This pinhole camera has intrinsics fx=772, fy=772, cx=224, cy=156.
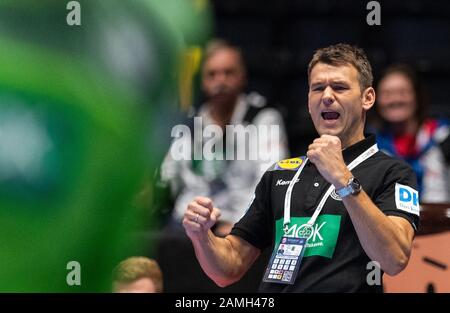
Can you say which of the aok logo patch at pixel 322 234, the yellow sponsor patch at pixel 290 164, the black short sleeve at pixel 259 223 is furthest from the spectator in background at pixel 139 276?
the aok logo patch at pixel 322 234

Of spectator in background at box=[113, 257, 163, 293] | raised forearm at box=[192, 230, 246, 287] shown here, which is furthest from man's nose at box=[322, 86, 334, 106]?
spectator in background at box=[113, 257, 163, 293]

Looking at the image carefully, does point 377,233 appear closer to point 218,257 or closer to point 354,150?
point 354,150

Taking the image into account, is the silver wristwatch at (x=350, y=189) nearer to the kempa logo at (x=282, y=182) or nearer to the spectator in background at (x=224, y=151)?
the kempa logo at (x=282, y=182)

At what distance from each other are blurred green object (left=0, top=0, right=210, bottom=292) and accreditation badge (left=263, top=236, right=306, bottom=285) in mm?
1641

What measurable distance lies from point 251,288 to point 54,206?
44.0 inches

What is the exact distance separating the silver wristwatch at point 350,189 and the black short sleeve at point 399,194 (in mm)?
155

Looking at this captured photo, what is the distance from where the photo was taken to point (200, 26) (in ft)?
15.2

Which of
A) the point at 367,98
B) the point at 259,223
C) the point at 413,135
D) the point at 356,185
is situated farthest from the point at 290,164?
the point at 413,135

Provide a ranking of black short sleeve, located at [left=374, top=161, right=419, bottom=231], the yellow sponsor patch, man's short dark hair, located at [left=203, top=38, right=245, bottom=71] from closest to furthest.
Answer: black short sleeve, located at [left=374, top=161, right=419, bottom=231] < the yellow sponsor patch < man's short dark hair, located at [left=203, top=38, right=245, bottom=71]

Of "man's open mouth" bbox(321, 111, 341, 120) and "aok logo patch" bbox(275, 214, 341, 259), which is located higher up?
"man's open mouth" bbox(321, 111, 341, 120)

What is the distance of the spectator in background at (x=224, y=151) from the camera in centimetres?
393

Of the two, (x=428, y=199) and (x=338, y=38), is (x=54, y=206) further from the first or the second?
(x=338, y=38)

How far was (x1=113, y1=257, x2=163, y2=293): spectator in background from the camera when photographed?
10.3ft

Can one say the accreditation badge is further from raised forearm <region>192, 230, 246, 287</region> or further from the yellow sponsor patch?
the yellow sponsor patch
